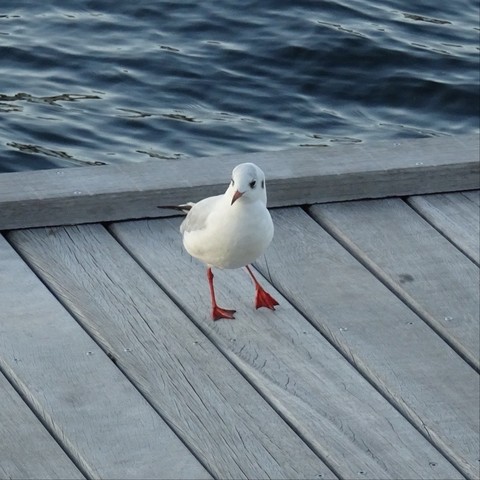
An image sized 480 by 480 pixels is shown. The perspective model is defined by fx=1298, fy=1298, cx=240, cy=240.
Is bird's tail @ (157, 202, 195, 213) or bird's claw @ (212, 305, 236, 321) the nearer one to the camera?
bird's claw @ (212, 305, 236, 321)

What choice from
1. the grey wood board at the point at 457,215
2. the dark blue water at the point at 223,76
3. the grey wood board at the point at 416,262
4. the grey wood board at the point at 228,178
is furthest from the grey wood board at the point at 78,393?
the dark blue water at the point at 223,76

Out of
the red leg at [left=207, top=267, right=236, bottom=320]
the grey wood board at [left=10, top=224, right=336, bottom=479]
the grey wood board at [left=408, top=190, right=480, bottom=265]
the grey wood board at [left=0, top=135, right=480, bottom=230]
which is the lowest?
the grey wood board at [left=10, top=224, right=336, bottom=479]

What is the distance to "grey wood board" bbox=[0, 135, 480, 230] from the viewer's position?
4031 millimetres

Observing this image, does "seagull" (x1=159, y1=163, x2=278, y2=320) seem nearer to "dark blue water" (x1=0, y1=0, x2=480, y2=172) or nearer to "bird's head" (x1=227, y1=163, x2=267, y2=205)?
"bird's head" (x1=227, y1=163, x2=267, y2=205)

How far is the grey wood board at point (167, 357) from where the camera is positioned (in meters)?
3.12

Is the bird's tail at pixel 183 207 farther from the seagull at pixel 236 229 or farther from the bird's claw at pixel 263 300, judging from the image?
the bird's claw at pixel 263 300

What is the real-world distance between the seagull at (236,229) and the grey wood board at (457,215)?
76cm

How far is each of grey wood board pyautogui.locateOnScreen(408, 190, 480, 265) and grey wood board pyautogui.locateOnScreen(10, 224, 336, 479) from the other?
3.27ft

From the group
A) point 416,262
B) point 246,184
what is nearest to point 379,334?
point 416,262

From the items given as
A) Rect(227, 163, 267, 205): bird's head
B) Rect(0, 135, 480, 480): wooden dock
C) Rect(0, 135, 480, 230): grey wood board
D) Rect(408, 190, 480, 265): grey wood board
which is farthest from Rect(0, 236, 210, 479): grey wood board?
Rect(408, 190, 480, 265): grey wood board

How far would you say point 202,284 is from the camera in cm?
386

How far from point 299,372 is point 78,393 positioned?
1.95 ft

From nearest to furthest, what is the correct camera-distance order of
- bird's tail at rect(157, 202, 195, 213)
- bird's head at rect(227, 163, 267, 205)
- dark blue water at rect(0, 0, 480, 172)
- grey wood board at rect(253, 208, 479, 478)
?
1. grey wood board at rect(253, 208, 479, 478)
2. bird's head at rect(227, 163, 267, 205)
3. bird's tail at rect(157, 202, 195, 213)
4. dark blue water at rect(0, 0, 480, 172)

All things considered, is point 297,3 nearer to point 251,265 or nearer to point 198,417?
point 251,265
